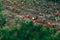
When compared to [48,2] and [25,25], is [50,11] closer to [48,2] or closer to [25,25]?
[48,2]

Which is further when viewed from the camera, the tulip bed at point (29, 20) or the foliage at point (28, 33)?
the tulip bed at point (29, 20)

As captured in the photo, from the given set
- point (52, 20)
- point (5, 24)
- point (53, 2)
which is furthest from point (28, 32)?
point (53, 2)

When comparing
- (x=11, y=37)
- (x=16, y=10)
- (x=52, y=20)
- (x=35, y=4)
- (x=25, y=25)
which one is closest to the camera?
(x=11, y=37)

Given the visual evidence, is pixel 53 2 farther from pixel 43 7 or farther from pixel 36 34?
pixel 36 34

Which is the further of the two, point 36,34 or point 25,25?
point 25,25

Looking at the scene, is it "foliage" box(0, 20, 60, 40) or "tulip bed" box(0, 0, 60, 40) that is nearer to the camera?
"foliage" box(0, 20, 60, 40)

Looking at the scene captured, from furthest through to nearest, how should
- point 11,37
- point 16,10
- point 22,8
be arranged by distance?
point 22,8 < point 16,10 < point 11,37

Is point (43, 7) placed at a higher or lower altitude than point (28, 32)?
lower

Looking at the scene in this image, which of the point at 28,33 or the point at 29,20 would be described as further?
the point at 29,20

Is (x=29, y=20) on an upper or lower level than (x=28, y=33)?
lower
